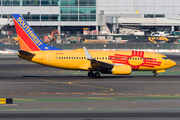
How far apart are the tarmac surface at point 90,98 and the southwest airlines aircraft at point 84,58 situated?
2.07 meters

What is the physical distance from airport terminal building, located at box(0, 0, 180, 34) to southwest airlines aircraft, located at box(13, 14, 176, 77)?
3662 inches

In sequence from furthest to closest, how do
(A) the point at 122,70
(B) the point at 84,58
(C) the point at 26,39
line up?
(C) the point at 26,39 → (B) the point at 84,58 → (A) the point at 122,70

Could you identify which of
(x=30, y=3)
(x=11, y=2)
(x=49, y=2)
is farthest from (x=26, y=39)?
(x=11, y=2)

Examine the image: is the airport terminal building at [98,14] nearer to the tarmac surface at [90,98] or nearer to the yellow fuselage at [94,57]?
the yellow fuselage at [94,57]

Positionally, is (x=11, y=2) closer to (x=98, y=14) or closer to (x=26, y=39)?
(x=98, y=14)

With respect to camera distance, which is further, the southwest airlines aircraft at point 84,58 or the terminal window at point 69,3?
the terminal window at point 69,3

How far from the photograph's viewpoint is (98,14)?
13862 centimetres

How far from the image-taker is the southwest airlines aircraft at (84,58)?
40.4m

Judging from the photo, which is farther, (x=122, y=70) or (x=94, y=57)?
(x=94, y=57)

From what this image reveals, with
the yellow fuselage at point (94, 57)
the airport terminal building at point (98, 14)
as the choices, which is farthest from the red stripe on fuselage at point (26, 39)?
the airport terminal building at point (98, 14)

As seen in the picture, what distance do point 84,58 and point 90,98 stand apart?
13764mm

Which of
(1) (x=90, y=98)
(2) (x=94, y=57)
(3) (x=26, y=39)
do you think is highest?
(3) (x=26, y=39)

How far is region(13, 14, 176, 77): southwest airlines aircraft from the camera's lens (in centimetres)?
4038

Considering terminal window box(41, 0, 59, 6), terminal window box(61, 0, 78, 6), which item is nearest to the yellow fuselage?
terminal window box(41, 0, 59, 6)
